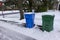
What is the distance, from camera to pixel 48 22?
930 cm

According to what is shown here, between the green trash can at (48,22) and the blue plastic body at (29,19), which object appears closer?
the green trash can at (48,22)

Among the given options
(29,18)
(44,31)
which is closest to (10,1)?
(29,18)

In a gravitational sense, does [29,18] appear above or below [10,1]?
below

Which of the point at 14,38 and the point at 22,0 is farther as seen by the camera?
the point at 22,0

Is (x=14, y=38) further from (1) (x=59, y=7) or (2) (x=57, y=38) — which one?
(1) (x=59, y=7)

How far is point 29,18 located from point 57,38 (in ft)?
10.6

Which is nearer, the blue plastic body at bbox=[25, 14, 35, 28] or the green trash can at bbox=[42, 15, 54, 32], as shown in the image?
the green trash can at bbox=[42, 15, 54, 32]

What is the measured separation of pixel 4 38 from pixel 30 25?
2923 mm

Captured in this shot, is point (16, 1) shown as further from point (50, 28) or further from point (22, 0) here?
point (50, 28)

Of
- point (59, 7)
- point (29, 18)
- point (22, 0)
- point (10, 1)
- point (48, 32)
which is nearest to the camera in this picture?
point (48, 32)

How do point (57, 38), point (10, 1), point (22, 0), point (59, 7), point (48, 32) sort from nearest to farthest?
point (57, 38), point (48, 32), point (22, 0), point (10, 1), point (59, 7)

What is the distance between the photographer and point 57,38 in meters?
7.76

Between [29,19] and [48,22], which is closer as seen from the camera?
[48,22]

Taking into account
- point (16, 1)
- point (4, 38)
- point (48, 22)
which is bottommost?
point (4, 38)
